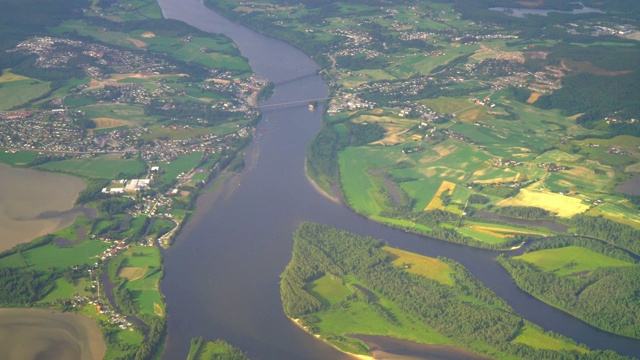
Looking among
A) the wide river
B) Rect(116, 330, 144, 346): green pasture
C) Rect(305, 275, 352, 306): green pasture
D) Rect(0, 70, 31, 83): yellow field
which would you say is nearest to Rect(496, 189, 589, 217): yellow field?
the wide river

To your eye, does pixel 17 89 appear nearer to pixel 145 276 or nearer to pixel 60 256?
pixel 60 256

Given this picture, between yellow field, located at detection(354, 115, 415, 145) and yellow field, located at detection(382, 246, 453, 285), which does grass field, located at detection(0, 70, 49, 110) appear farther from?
yellow field, located at detection(382, 246, 453, 285)

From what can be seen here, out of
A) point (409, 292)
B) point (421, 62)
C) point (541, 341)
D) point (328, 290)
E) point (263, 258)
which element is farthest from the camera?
point (421, 62)

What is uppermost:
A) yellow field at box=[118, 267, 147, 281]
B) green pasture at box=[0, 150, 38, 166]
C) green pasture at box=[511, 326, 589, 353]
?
green pasture at box=[511, 326, 589, 353]

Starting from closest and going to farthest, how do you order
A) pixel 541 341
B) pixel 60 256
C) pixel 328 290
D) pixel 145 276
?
1. pixel 541 341
2. pixel 328 290
3. pixel 145 276
4. pixel 60 256

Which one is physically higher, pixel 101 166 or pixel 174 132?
pixel 101 166

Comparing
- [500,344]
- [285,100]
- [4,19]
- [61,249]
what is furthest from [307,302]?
[4,19]

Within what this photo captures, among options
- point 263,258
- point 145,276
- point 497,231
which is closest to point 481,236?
point 497,231
